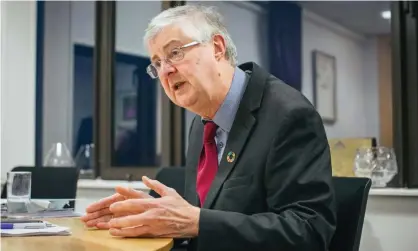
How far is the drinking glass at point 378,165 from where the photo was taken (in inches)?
91.7

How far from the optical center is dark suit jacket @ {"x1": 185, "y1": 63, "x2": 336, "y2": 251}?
1270 mm

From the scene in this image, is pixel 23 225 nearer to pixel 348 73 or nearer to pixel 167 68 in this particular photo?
pixel 167 68

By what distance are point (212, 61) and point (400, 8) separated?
128 centimetres

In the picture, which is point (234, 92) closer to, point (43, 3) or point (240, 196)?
point (240, 196)

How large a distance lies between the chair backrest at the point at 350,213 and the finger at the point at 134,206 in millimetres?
511

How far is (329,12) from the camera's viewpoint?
3281 millimetres

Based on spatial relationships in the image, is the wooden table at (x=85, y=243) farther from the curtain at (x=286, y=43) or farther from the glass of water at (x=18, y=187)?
the curtain at (x=286, y=43)

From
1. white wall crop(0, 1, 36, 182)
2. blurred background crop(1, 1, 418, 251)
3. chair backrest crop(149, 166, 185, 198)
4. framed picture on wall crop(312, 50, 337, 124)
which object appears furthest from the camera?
white wall crop(0, 1, 36, 182)

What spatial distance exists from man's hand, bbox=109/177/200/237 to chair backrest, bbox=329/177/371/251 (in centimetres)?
41

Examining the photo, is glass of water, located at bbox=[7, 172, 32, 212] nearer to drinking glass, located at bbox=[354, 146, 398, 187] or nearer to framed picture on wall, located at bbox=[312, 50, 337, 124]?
drinking glass, located at bbox=[354, 146, 398, 187]

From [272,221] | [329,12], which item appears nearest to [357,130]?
[329,12]

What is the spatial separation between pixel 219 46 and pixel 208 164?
0.33m

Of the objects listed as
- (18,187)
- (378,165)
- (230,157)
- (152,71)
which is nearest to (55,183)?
(18,187)

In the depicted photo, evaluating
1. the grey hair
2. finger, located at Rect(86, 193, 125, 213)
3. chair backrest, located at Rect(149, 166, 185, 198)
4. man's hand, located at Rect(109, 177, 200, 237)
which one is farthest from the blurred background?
man's hand, located at Rect(109, 177, 200, 237)
